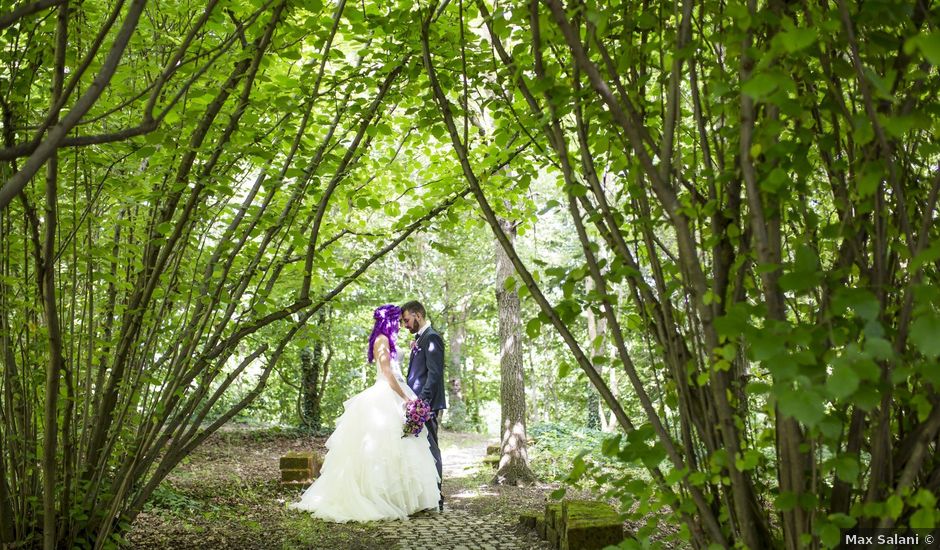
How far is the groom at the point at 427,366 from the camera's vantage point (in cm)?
717

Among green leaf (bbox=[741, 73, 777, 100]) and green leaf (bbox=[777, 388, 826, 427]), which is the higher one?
green leaf (bbox=[741, 73, 777, 100])

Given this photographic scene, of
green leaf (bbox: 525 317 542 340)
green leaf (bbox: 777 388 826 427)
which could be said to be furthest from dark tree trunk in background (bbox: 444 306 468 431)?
green leaf (bbox: 777 388 826 427)

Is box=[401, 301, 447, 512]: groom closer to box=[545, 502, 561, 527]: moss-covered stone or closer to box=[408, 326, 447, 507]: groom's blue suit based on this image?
box=[408, 326, 447, 507]: groom's blue suit

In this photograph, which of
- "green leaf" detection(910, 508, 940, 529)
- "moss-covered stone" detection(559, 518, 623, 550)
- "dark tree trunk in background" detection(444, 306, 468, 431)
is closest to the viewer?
"green leaf" detection(910, 508, 940, 529)

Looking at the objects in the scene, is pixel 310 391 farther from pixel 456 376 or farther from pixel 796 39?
pixel 796 39

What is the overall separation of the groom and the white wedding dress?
16 centimetres

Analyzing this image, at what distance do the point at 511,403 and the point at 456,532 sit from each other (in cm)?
281

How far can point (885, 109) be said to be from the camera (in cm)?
167

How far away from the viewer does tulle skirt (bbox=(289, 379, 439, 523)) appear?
6602 millimetres

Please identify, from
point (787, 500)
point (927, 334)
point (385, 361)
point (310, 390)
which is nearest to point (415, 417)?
point (385, 361)

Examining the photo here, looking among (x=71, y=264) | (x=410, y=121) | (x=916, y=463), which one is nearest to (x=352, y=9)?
(x=410, y=121)

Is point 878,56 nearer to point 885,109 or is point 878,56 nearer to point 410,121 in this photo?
point 885,109

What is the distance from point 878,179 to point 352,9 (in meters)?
2.84

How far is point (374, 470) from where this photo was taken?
6711 millimetres
